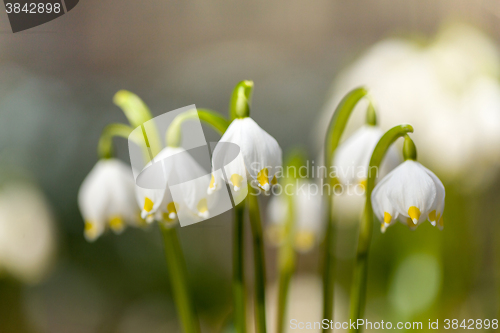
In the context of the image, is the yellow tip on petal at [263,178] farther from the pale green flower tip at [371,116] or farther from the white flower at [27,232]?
the white flower at [27,232]

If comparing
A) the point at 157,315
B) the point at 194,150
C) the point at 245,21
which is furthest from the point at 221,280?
the point at 245,21

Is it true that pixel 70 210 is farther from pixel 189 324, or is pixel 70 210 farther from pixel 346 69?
pixel 346 69

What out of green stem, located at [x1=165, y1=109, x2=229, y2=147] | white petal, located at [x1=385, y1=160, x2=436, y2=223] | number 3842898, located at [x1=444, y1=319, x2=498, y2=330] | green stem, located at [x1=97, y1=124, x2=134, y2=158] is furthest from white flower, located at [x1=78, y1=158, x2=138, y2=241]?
number 3842898, located at [x1=444, y1=319, x2=498, y2=330]

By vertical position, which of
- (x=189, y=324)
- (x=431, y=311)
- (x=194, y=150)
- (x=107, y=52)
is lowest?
(x=431, y=311)

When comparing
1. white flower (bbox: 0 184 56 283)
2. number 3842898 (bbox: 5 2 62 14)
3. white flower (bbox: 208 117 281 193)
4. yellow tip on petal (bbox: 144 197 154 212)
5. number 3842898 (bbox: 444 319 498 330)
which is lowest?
number 3842898 (bbox: 444 319 498 330)

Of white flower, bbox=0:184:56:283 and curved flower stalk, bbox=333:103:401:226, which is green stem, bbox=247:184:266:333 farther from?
white flower, bbox=0:184:56:283
